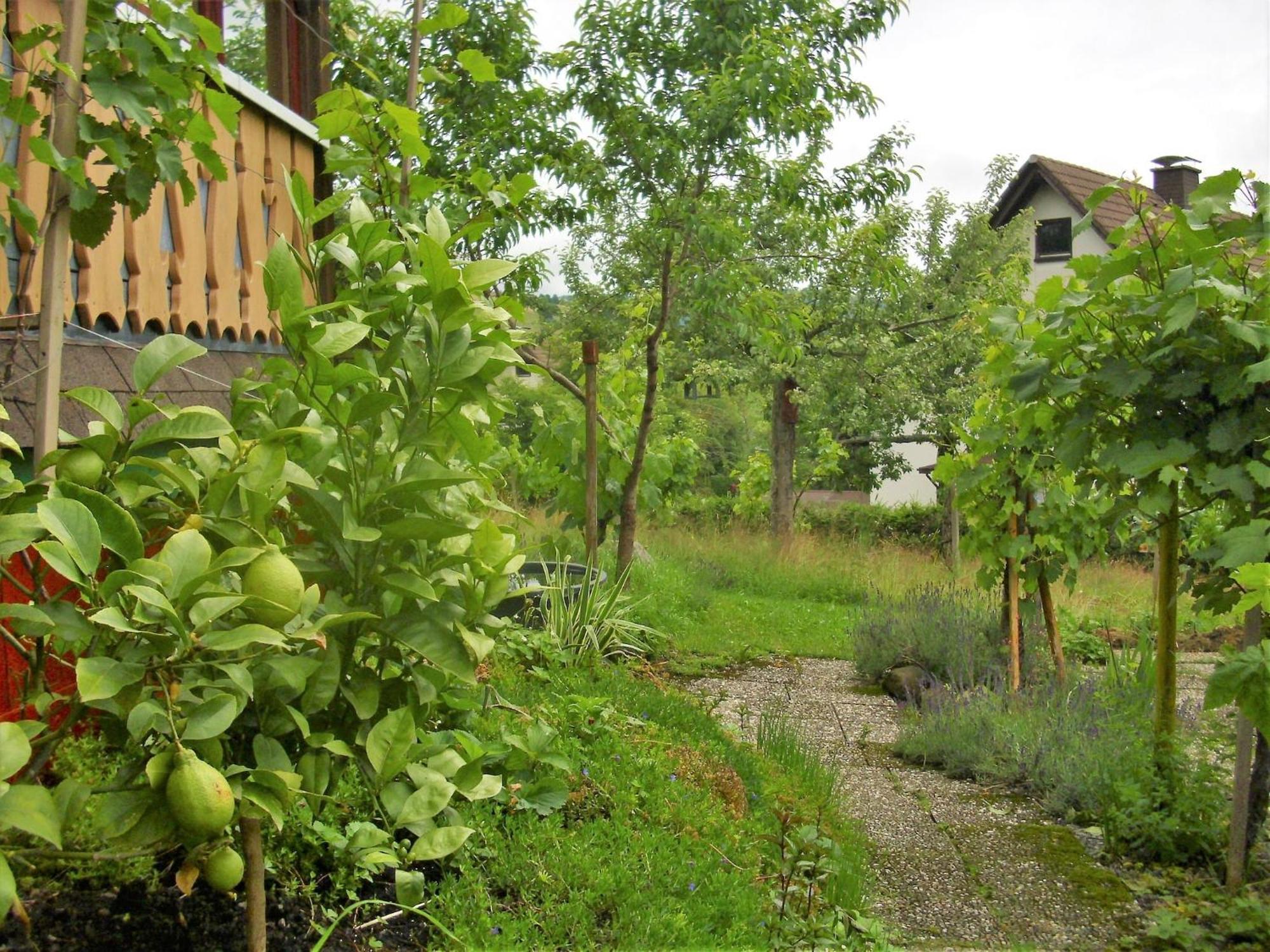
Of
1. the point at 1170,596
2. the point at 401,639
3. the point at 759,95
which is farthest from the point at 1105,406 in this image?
the point at 759,95

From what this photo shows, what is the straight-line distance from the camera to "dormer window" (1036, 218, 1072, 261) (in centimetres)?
2425

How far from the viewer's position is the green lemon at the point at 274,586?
1433 mm

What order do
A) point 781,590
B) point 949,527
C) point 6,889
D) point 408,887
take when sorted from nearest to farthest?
point 6,889, point 408,887, point 781,590, point 949,527

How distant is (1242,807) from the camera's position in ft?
11.2

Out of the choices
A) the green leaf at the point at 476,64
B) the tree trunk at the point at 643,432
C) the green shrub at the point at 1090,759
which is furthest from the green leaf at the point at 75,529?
the tree trunk at the point at 643,432

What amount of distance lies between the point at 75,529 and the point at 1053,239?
25981 mm

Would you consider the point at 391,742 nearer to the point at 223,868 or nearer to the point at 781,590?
the point at 223,868

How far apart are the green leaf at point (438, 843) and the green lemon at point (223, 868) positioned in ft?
1.52

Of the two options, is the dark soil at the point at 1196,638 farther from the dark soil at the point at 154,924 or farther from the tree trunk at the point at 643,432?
the dark soil at the point at 154,924

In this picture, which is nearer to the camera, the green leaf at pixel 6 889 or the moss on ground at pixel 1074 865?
the green leaf at pixel 6 889

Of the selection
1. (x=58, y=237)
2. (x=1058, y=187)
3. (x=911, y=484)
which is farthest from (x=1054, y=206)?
(x=58, y=237)

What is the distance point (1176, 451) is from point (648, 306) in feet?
20.2

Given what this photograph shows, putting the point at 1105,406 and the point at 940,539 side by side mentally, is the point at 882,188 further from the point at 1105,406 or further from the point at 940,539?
the point at 940,539

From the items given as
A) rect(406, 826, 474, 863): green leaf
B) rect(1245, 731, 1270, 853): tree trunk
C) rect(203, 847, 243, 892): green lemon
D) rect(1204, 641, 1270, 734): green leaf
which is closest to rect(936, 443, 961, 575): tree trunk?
rect(1245, 731, 1270, 853): tree trunk
